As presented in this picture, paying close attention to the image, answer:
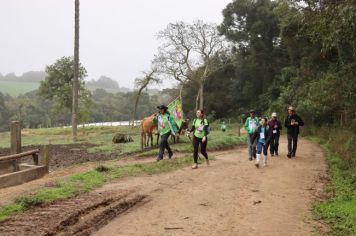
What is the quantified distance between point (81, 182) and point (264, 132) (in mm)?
6267

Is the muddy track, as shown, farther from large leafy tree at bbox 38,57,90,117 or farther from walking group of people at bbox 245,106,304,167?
large leafy tree at bbox 38,57,90,117

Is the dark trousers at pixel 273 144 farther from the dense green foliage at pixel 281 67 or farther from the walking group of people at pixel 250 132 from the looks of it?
the dense green foliage at pixel 281 67

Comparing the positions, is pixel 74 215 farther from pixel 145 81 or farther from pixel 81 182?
pixel 145 81

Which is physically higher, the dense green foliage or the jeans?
the dense green foliage

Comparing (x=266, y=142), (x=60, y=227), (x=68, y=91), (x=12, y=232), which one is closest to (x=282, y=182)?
(x=266, y=142)

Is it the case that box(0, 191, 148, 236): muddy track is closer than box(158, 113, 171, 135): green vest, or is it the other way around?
box(0, 191, 148, 236): muddy track

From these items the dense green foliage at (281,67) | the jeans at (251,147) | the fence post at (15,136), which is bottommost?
the jeans at (251,147)

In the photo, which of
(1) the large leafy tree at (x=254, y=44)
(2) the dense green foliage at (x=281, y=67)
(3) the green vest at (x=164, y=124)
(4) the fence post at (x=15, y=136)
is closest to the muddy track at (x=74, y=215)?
(3) the green vest at (x=164, y=124)

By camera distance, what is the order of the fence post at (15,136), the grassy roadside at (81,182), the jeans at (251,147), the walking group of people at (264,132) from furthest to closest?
the jeans at (251,147) < the walking group of people at (264,132) < the fence post at (15,136) < the grassy roadside at (81,182)

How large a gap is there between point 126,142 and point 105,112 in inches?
3319

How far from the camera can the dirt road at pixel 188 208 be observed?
6953mm

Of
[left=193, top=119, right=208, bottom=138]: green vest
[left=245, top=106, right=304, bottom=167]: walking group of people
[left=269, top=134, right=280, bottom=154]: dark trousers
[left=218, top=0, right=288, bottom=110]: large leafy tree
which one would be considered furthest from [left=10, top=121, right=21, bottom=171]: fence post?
[left=218, top=0, right=288, bottom=110]: large leafy tree

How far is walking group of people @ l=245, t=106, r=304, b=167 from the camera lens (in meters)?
13.9

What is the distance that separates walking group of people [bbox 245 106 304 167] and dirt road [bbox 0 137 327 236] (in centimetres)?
164
